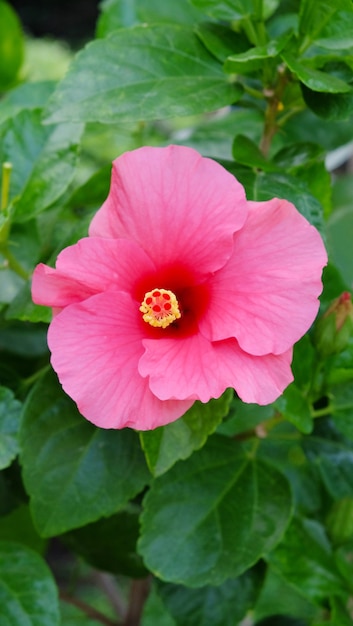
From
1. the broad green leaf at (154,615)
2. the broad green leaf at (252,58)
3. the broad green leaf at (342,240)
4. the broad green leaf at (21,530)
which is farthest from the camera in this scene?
the broad green leaf at (154,615)

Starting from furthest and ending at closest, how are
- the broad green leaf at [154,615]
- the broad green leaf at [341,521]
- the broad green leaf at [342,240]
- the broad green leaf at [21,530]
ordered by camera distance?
the broad green leaf at [154,615]
the broad green leaf at [342,240]
the broad green leaf at [21,530]
the broad green leaf at [341,521]

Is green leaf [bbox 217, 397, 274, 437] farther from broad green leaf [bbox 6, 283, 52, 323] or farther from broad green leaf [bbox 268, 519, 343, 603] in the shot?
A: broad green leaf [bbox 6, 283, 52, 323]

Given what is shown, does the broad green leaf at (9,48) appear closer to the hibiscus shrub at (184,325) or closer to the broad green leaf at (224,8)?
the hibiscus shrub at (184,325)

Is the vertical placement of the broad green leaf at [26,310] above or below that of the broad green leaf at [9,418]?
above

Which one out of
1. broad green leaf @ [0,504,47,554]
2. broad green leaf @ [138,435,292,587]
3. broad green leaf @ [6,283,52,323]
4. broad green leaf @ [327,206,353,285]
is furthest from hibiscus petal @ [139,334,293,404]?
broad green leaf @ [327,206,353,285]

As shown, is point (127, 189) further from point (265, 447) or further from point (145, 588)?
point (145, 588)

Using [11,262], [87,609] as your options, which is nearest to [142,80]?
[11,262]

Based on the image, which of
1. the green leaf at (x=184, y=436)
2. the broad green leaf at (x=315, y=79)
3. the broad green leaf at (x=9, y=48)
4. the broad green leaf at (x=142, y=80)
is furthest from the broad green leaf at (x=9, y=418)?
the broad green leaf at (x=9, y=48)
